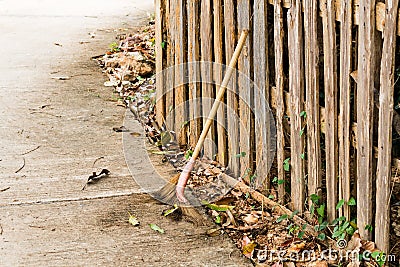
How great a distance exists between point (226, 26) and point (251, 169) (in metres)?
0.91

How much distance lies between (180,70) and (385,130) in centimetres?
240

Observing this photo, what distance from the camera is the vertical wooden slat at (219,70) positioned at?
4.89m

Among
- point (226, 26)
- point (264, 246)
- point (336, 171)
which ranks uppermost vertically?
point (226, 26)

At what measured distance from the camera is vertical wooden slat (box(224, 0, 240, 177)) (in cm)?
472

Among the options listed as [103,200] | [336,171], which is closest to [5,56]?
[103,200]

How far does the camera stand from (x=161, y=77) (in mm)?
5879

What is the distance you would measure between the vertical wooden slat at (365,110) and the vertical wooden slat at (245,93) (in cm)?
112

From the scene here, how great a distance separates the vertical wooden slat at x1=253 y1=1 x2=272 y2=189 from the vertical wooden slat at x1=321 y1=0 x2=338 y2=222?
64 cm

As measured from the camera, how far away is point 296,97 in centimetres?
405

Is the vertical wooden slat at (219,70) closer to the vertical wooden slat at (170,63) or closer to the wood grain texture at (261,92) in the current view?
the wood grain texture at (261,92)

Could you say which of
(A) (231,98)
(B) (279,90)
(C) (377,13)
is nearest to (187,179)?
(A) (231,98)

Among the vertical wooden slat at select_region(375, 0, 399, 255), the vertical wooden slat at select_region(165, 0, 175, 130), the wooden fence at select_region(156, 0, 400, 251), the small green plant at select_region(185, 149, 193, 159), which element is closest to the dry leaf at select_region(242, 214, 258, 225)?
the wooden fence at select_region(156, 0, 400, 251)

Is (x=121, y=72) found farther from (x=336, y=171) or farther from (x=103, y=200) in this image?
(x=336, y=171)

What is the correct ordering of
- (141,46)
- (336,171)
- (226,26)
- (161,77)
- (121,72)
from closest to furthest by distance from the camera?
(336,171) → (226,26) → (161,77) → (121,72) → (141,46)
